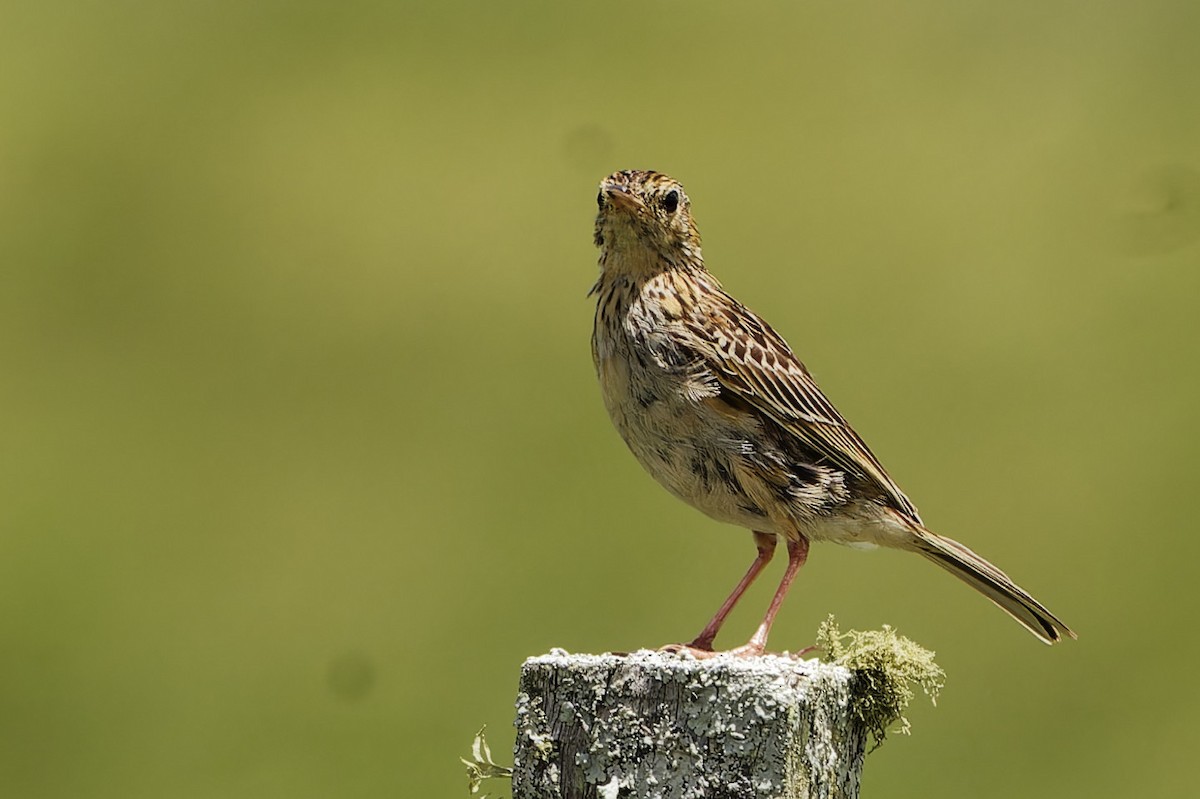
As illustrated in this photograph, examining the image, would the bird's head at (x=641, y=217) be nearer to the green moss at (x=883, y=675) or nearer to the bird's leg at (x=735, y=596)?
the bird's leg at (x=735, y=596)

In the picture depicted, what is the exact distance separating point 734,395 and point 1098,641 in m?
6.55

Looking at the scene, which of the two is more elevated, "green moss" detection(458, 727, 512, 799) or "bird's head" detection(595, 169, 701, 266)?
"bird's head" detection(595, 169, 701, 266)

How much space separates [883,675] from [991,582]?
5.09 feet

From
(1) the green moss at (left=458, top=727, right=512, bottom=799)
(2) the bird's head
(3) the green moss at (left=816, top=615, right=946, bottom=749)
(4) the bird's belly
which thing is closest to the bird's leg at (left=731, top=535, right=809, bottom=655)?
(4) the bird's belly

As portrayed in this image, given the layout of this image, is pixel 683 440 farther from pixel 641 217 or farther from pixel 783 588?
pixel 641 217

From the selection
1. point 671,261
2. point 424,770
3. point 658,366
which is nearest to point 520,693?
point 658,366

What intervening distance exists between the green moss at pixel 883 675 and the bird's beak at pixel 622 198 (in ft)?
6.30

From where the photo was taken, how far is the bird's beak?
5426mm

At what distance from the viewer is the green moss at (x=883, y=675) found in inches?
161

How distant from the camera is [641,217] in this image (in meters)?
5.52

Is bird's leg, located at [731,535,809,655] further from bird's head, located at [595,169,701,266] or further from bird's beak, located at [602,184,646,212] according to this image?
bird's beak, located at [602,184,646,212]

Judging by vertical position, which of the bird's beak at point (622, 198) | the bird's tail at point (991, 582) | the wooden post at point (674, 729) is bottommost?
the wooden post at point (674, 729)

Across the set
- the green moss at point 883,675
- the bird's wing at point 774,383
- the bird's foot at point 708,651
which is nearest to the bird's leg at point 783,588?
the bird's foot at point 708,651

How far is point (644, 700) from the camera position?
3.58 m
